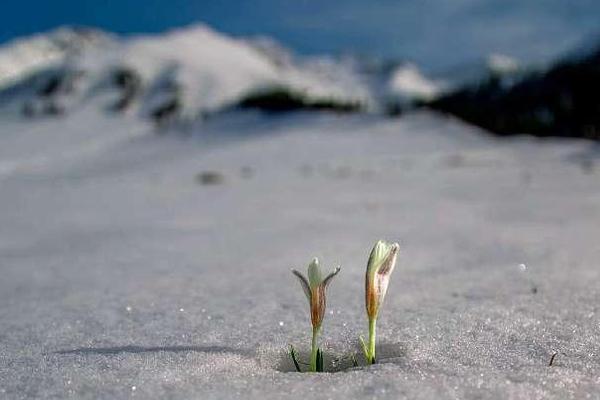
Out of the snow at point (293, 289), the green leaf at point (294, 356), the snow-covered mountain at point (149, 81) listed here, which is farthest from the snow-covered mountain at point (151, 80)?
the green leaf at point (294, 356)

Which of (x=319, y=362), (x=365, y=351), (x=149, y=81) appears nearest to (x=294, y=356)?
(x=319, y=362)

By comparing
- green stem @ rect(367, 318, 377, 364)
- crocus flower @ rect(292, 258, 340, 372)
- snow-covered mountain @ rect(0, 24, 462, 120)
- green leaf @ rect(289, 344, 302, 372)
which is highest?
snow-covered mountain @ rect(0, 24, 462, 120)

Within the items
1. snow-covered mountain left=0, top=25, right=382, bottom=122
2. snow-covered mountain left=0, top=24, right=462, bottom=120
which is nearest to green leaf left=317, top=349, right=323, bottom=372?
snow-covered mountain left=0, top=24, right=462, bottom=120

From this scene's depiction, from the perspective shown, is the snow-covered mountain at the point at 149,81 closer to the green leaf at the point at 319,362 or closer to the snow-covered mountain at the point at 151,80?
the snow-covered mountain at the point at 151,80

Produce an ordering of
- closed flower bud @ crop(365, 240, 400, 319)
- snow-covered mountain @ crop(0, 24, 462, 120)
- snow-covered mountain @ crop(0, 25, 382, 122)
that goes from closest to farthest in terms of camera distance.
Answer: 1. closed flower bud @ crop(365, 240, 400, 319)
2. snow-covered mountain @ crop(0, 24, 462, 120)
3. snow-covered mountain @ crop(0, 25, 382, 122)

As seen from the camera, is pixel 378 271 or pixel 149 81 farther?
pixel 149 81

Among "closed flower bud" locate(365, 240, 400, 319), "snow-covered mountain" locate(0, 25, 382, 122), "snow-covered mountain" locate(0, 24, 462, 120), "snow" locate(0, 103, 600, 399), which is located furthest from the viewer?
"snow-covered mountain" locate(0, 25, 382, 122)

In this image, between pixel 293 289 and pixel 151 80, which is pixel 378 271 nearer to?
pixel 293 289

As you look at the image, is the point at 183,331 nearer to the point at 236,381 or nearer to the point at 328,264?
the point at 236,381

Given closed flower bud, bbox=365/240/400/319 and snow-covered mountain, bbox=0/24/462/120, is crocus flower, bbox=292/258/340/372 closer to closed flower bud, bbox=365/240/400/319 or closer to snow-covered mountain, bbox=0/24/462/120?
closed flower bud, bbox=365/240/400/319
